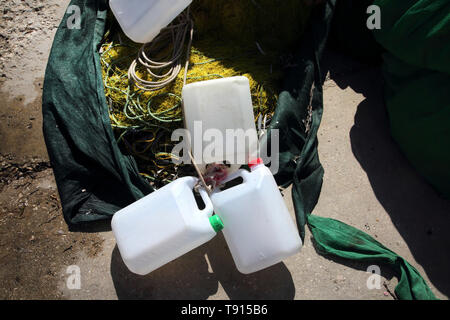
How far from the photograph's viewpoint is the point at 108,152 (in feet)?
6.50

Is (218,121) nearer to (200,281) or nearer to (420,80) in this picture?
(200,281)

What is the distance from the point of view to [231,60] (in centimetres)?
218

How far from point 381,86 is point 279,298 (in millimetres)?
1709

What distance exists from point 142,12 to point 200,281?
62.6 inches

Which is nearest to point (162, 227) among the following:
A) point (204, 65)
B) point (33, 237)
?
point (33, 237)

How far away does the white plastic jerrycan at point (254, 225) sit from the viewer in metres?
1.64

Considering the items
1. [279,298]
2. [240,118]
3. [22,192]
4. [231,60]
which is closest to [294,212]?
[279,298]

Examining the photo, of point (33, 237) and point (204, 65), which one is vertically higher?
point (204, 65)

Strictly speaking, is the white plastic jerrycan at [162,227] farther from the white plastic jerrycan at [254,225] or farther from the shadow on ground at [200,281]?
the shadow on ground at [200,281]

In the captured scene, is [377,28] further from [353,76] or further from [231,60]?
[231,60]

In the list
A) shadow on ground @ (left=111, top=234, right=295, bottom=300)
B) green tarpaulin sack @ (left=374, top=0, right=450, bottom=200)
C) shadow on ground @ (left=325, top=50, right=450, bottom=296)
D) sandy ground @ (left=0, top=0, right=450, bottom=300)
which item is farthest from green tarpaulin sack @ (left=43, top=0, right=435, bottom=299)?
green tarpaulin sack @ (left=374, top=0, right=450, bottom=200)

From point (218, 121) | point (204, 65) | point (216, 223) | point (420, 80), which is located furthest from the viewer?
point (204, 65)

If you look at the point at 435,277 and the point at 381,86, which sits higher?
the point at 381,86

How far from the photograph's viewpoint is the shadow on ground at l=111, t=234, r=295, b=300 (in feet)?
5.98
